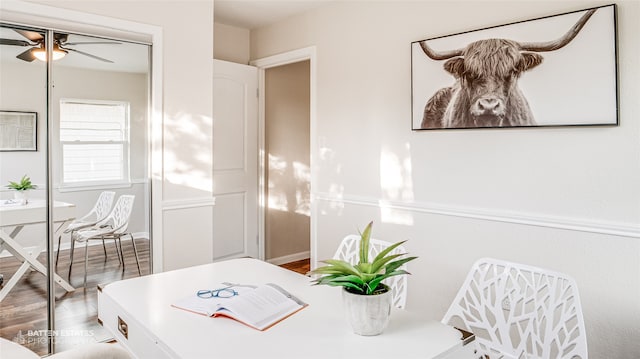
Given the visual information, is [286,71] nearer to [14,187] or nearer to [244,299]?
[14,187]

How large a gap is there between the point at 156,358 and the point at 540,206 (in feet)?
6.82

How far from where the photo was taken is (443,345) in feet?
4.16

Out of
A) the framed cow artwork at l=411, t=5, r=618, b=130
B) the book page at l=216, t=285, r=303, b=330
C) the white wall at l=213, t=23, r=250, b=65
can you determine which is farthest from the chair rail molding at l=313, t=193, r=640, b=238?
the white wall at l=213, t=23, r=250, b=65

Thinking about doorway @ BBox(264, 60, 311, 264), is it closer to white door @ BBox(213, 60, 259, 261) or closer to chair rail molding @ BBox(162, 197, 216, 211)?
white door @ BBox(213, 60, 259, 261)

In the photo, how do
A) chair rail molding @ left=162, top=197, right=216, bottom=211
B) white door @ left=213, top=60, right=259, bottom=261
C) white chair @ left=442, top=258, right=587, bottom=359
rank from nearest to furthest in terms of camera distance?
white chair @ left=442, top=258, right=587, bottom=359 < chair rail molding @ left=162, top=197, right=216, bottom=211 < white door @ left=213, top=60, right=259, bottom=261

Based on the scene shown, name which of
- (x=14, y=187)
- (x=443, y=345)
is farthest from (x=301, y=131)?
(x=443, y=345)

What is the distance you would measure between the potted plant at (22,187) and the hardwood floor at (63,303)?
34 cm

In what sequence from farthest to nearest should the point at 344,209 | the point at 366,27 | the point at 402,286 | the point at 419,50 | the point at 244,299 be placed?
the point at 344,209
the point at 366,27
the point at 419,50
the point at 402,286
the point at 244,299

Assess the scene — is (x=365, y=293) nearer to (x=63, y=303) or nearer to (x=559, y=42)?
(x=559, y=42)

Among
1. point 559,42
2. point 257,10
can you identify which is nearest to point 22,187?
point 257,10

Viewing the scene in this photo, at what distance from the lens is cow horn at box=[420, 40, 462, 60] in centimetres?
272

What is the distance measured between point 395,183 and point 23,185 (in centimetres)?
233

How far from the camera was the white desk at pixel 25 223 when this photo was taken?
8.05 ft

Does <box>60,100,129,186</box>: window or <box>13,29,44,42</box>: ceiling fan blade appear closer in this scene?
<box>13,29,44,42</box>: ceiling fan blade
